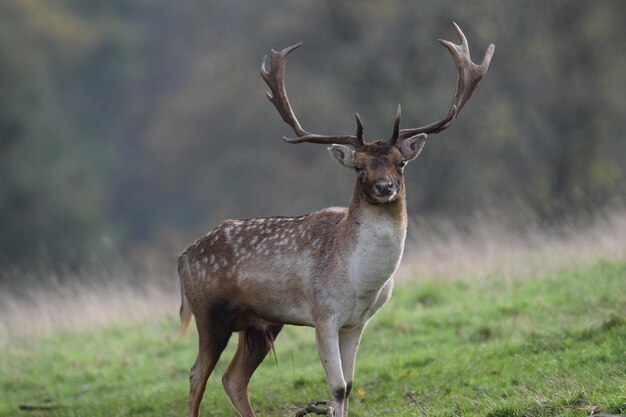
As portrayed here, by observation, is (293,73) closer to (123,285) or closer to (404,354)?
(123,285)

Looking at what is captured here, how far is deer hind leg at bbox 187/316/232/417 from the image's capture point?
26.3ft

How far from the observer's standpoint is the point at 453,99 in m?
7.99

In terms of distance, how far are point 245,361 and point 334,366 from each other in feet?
3.44

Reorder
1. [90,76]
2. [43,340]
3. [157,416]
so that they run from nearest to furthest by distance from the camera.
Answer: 1. [157,416]
2. [43,340]
3. [90,76]

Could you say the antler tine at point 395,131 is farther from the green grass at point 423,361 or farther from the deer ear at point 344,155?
the green grass at point 423,361

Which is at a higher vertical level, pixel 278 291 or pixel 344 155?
pixel 344 155

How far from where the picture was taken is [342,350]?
25.6 ft

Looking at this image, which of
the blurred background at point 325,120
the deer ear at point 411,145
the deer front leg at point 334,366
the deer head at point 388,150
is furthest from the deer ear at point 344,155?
Answer: the blurred background at point 325,120

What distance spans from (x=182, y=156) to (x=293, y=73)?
6624 millimetres

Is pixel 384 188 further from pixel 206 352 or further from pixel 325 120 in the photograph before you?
pixel 325 120

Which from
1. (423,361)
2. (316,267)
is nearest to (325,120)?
(423,361)

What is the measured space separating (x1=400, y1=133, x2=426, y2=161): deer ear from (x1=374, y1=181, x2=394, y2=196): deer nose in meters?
0.39

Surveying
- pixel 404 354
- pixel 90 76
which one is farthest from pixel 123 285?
pixel 90 76

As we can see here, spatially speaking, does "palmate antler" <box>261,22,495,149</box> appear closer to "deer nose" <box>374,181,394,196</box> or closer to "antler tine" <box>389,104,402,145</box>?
"antler tine" <box>389,104,402,145</box>
